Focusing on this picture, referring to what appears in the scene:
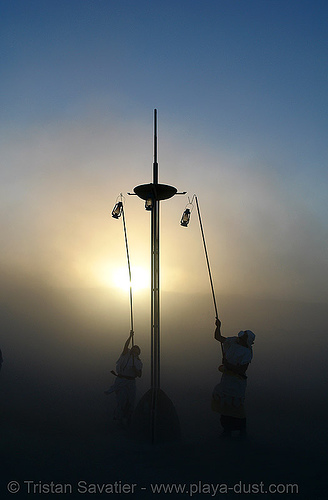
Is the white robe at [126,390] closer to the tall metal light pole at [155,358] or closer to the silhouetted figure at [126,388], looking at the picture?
the silhouetted figure at [126,388]

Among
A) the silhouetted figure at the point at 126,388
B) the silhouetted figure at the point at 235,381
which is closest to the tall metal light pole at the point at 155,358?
the silhouetted figure at the point at 126,388

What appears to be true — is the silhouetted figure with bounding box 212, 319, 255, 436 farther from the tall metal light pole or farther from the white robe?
the white robe

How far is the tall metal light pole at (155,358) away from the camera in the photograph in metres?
7.04

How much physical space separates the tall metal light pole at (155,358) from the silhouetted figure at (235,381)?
1092 millimetres

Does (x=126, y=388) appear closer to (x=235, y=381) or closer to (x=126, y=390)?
(x=126, y=390)

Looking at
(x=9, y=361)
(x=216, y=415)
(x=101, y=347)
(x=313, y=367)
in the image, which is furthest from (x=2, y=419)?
(x=313, y=367)

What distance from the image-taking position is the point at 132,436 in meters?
7.15

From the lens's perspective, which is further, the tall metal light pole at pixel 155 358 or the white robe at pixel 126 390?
the white robe at pixel 126 390

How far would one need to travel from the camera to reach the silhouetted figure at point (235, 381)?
7.10 m

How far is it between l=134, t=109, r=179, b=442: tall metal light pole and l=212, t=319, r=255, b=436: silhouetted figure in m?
1.09

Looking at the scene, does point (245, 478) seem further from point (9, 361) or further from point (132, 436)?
point (9, 361)

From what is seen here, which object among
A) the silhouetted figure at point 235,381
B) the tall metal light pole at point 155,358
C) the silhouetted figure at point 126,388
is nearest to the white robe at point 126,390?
the silhouetted figure at point 126,388

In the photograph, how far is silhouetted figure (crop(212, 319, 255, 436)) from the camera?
280 inches

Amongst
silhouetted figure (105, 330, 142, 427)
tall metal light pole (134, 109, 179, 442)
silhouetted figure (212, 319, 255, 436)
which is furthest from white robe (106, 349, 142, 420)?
silhouetted figure (212, 319, 255, 436)
